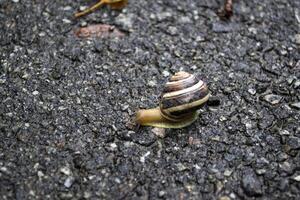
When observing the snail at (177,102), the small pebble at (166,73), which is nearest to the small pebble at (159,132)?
the snail at (177,102)

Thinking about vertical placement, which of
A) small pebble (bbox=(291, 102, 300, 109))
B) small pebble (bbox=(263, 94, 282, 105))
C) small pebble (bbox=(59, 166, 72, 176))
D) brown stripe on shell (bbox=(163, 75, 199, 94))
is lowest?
small pebble (bbox=(59, 166, 72, 176))

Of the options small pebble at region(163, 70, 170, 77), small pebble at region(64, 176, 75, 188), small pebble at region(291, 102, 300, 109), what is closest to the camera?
small pebble at region(64, 176, 75, 188)

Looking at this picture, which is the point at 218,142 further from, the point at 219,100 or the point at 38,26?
the point at 38,26

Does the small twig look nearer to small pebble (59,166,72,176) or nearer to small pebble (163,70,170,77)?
small pebble (163,70,170,77)

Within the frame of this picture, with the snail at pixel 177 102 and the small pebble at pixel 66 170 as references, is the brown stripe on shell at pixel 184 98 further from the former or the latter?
the small pebble at pixel 66 170

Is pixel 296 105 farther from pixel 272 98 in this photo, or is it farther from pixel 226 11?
pixel 226 11

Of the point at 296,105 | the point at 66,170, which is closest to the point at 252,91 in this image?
the point at 296,105

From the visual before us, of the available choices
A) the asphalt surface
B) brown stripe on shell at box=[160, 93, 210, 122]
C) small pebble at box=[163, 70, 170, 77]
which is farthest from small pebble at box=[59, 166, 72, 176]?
small pebble at box=[163, 70, 170, 77]
